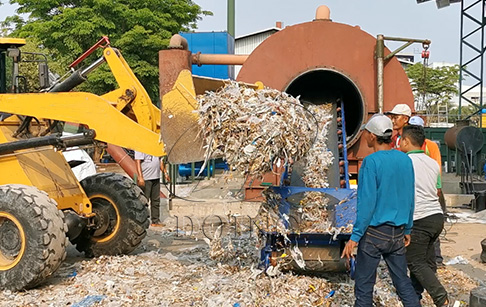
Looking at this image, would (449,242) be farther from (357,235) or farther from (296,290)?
(357,235)

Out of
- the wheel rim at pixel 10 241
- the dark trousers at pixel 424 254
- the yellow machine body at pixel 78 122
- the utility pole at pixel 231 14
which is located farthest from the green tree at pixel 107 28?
the dark trousers at pixel 424 254

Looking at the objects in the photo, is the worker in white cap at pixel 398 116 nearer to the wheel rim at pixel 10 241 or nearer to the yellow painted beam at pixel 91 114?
the yellow painted beam at pixel 91 114

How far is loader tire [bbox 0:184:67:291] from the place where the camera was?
17.9 ft

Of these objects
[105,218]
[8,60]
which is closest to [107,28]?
[8,60]

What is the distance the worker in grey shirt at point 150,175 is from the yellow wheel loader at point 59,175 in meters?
1.74

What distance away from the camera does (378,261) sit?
4.23 meters

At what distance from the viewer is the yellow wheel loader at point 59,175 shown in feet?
18.2

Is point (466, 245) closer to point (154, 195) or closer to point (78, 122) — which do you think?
point (154, 195)

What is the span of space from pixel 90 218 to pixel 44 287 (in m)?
1.22

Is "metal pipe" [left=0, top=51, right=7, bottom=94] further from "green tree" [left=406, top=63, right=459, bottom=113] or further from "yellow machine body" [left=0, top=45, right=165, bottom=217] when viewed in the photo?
"green tree" [left=406, top=63, right=459, bottom=113]

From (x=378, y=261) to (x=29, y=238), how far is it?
336 centimetres

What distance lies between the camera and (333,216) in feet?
18.7

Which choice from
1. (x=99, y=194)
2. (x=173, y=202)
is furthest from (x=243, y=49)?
(x=99, y=194)

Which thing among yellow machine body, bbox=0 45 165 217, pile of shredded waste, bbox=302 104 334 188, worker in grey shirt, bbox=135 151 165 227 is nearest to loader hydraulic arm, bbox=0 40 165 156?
yellow machine body, bbox=0 45 165 217
